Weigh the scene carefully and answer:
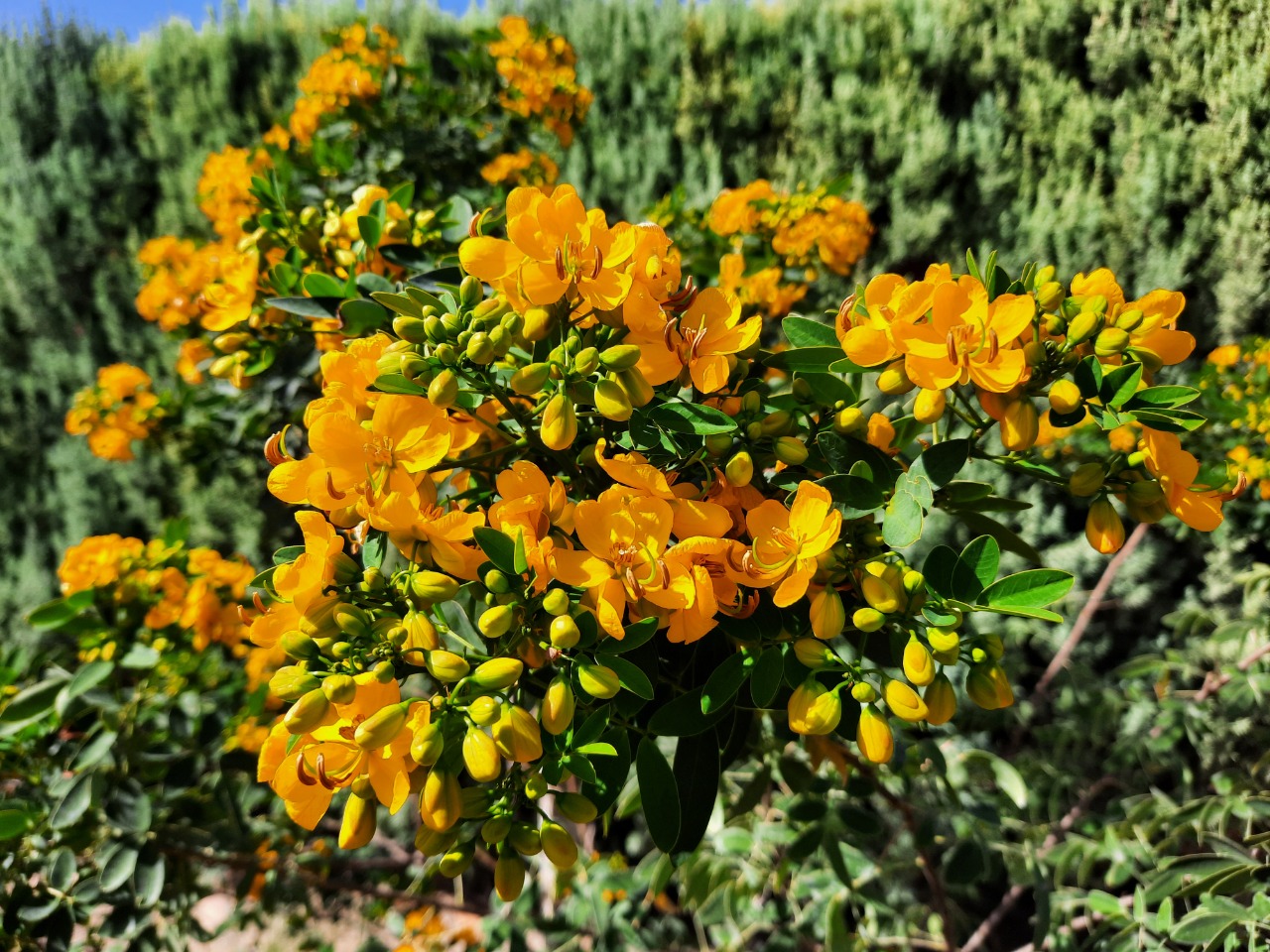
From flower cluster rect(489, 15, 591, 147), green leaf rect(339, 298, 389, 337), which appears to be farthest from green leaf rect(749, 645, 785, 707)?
flower cluster rect(489, 15, 591, 147)

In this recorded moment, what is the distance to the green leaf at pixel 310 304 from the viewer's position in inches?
42.3

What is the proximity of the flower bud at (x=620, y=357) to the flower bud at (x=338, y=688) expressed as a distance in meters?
0.35

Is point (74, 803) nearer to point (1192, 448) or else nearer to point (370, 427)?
point (370, 427)

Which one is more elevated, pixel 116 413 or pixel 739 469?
pixel 739 469

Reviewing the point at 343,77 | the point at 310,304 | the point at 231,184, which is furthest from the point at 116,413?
the point at 310,304

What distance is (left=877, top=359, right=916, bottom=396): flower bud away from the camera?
0.73 metres

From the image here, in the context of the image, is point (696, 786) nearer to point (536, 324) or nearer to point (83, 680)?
point (536, 324)

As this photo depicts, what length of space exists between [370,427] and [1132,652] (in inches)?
119

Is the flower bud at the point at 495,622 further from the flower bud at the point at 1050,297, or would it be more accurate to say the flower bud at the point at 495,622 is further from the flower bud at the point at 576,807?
the flower bud at the point at 1050,297

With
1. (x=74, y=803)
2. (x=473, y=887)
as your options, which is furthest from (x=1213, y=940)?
(x=473, y=887)

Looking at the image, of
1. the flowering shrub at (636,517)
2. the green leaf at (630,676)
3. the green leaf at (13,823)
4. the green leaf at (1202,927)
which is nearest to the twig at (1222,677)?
the green leaf at (1202,927)

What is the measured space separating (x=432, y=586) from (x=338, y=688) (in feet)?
0.36

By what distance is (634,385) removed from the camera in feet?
2.26

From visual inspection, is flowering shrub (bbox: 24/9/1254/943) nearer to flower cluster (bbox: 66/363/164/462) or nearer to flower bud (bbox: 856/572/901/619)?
flower bud (bbox: 856/572/901/619)
